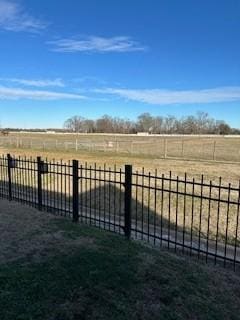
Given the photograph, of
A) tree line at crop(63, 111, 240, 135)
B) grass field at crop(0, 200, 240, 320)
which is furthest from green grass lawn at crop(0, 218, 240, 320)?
tree line at crop(63, 111, 240, 135)

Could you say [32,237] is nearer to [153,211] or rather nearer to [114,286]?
[114,286]

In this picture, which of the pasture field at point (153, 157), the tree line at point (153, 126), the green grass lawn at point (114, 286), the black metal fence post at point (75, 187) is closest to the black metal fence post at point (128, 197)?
the green grass lawn at point (114, 286)

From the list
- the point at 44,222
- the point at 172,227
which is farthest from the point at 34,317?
the point at 172,227

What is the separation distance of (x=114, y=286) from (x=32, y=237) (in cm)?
245

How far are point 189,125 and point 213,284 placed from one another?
114195 mm

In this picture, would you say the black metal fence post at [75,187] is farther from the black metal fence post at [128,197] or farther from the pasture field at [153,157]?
the pasture field at [153,157]

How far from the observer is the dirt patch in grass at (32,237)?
18.1 feet

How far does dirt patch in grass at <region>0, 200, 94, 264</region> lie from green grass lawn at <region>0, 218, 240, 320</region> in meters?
0.10

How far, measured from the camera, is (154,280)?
184 inches

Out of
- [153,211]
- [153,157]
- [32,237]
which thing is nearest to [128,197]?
[32,237]

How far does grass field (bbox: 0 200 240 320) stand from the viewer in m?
3.86

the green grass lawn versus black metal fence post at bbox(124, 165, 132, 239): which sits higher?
black metal fence post at bbox(124, 165, 132, 239)

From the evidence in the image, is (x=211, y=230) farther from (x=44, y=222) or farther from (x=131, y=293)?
(x=131, y=293)

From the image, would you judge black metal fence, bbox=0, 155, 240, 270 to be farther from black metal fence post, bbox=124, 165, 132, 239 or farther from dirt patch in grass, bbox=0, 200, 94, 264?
dirt patch in grass, bbox=0, 200, 94, 264
